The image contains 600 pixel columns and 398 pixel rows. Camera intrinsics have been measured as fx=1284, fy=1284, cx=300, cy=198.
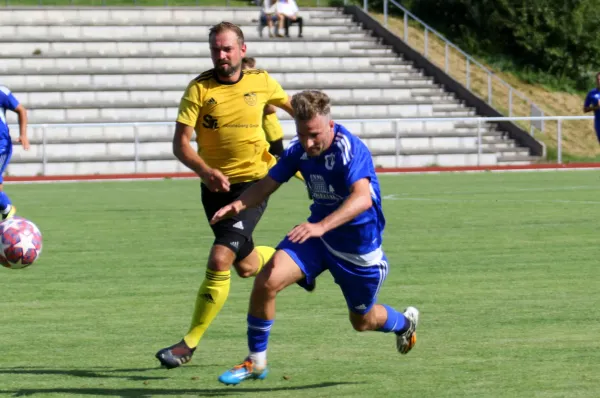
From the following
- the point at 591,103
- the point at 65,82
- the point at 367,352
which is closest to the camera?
the point at 367,352

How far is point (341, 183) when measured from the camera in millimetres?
6840

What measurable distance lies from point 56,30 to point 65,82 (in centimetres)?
288

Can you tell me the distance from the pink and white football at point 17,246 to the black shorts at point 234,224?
193 centimetres

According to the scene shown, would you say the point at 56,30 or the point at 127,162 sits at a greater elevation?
the point at 56,30

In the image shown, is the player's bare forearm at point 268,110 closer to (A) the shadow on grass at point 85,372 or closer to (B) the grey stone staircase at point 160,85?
(A) the shadow on grass at point 85,372

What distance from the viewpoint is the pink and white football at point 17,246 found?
9.64 m

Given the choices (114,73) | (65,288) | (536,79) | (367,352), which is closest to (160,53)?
(114,73)

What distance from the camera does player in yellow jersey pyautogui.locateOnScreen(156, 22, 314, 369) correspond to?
7.93 m

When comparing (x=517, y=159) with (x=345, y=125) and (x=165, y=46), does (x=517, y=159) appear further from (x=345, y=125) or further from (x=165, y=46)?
(x=165, y=46)

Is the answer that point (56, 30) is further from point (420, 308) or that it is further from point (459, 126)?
point (420, 308)

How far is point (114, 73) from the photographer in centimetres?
3553

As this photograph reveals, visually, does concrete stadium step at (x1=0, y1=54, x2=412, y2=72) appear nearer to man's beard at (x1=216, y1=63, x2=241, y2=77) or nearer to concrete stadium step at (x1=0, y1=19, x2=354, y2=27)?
concrete stadium step at (x1=0, y1=19, x2=354, y2=27)

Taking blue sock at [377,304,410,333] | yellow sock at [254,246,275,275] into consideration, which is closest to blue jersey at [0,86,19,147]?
yellow sock at [254,246,275,275]

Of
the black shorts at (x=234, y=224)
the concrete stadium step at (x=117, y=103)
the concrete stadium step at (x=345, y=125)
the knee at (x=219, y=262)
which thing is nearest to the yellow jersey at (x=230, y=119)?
the black shorts at (x=234, y=224)
